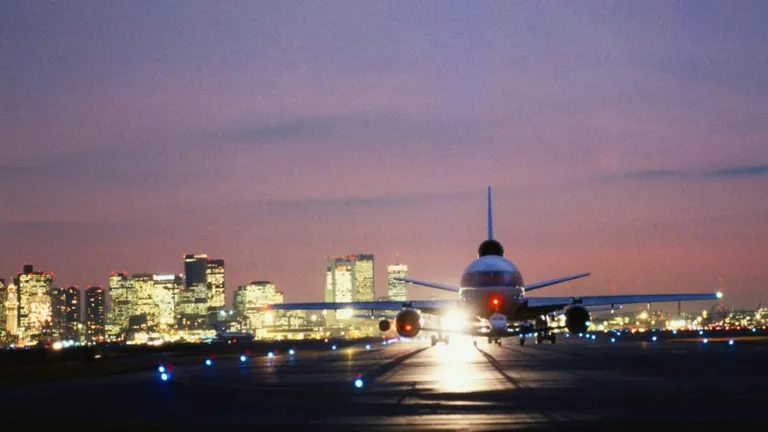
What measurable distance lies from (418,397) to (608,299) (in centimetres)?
5263

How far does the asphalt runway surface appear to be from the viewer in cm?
2522

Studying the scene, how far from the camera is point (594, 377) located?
3934cm

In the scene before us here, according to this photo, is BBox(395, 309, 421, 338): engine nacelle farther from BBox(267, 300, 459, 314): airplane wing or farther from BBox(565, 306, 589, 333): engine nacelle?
BBox(565, 306, 589, 333): engine nacelle

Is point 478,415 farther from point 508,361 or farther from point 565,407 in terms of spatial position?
point 508,361

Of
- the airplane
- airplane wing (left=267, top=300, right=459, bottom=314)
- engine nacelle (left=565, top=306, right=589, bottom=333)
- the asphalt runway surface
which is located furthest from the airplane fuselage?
the asphalt runway surface

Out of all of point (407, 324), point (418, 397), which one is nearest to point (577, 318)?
point (407, 324)

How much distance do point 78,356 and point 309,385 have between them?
4674 centimetres

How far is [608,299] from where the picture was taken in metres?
81.8

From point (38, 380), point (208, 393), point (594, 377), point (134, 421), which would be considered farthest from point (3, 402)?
point (594, 377)

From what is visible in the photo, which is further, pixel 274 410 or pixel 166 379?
pixel 166 379

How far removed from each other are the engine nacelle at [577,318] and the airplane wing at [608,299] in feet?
5.73

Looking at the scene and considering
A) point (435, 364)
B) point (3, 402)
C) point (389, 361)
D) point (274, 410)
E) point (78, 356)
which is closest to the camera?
point (274, 410)

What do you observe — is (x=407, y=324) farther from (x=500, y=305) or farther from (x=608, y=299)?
(x=608, y=299)

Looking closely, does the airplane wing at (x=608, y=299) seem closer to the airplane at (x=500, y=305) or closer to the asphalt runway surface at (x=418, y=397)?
the airplane at (x=500, y=305)
